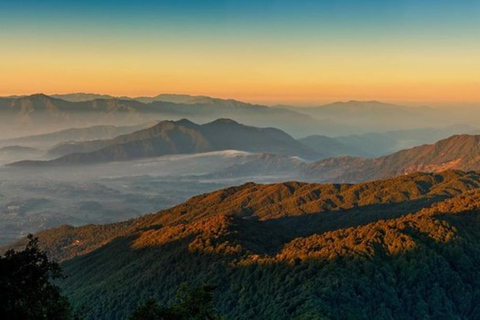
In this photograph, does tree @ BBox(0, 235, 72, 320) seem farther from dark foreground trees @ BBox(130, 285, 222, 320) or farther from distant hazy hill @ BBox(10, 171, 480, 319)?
distant hazy hill @ BBox(10, 171, 480, 319)

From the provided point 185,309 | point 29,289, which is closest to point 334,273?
point 185,309

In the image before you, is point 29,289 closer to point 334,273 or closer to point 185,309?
point 185,309

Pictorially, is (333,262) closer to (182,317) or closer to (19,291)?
(182,317)

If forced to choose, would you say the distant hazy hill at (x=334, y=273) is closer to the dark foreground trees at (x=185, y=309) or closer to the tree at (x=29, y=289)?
the dark foreground trees at (x=185, y=309)

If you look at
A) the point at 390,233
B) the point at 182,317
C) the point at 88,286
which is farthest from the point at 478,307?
the point at 88,286

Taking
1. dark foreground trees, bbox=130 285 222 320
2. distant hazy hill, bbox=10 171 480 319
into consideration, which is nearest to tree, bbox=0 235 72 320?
dark foreground trees, bbox=130 285 222 320

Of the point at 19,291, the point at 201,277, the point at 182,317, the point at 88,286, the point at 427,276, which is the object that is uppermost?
the point at 19,291

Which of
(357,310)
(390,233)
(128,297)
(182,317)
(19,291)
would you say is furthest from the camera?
(128,297)
